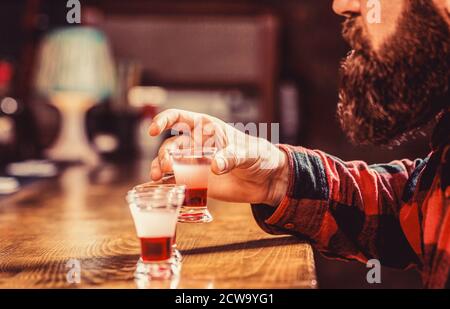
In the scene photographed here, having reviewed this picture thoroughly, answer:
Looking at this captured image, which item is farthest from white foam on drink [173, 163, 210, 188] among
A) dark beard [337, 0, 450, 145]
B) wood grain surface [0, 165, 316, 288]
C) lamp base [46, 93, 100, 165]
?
lamp base [46, 93, 100, 165]

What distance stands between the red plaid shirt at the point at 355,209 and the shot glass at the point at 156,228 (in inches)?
13.4

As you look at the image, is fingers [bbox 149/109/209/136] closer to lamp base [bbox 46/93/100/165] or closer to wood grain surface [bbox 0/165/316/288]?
wood grain surface [bbox 0/165/316/288]

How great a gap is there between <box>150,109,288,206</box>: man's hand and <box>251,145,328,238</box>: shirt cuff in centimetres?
2

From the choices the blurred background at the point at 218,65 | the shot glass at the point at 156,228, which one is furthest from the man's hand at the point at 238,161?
the blurred background at the point at 218,65

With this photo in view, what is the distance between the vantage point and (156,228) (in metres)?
0.95

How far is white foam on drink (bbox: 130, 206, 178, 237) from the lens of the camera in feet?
3.13

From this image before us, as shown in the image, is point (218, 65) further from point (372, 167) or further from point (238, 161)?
point (238, 161)

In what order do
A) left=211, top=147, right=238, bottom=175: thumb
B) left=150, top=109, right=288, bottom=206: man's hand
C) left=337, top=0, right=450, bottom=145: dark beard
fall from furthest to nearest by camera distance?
left=337, top=0, right=450, bottom=145: dark beard
left=150, top=109, right=288, bottom=206: man's hand
left=211, top=147, right=238, bottom=175: thumb

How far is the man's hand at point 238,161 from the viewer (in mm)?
1200

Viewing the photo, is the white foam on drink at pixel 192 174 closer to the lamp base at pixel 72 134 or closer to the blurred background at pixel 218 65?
the lamp base at pixel 72 134

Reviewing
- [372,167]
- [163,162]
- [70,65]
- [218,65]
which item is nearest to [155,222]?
[163,162]

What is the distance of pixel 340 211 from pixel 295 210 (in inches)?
3.8

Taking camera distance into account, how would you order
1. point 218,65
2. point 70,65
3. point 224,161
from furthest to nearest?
point 218,65 < point 70,65 < point 224,161
